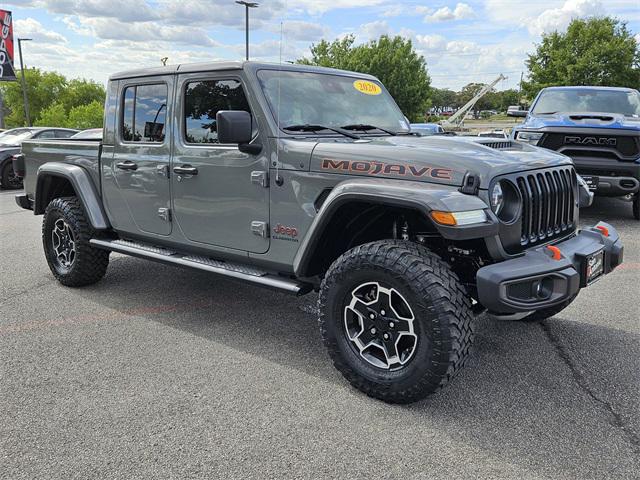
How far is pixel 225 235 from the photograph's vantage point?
13.0 ft

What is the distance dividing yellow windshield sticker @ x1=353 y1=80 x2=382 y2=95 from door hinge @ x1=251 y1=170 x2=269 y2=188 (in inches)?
46.0

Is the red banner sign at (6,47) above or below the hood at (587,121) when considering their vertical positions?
above

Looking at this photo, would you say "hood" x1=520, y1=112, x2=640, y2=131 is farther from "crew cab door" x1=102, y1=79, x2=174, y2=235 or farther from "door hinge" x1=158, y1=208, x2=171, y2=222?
"door hinge" x1=158, y1=208, x2=171, y2=222

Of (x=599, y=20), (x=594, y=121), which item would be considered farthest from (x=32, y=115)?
(x=594, y=121)

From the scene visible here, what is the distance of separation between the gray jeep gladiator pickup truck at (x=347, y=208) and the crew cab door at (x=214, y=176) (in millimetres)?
12

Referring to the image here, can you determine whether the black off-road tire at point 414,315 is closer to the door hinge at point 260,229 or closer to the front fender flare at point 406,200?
the front fender flare at point 406,200

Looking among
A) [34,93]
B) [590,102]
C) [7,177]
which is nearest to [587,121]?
[590,102]

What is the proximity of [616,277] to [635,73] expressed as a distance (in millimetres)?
29081

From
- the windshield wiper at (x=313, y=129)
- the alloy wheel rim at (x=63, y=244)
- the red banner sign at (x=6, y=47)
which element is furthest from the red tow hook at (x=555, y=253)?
the red banner sign at (x=6, y=47)

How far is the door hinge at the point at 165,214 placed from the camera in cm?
432

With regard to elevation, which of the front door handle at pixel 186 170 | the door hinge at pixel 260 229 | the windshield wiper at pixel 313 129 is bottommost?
the door hinge at pixel 260 229

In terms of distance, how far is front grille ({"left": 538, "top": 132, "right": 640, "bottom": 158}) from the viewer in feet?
26.0

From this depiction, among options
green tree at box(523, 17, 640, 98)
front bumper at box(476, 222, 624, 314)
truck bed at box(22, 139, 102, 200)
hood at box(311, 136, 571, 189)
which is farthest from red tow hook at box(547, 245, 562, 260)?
green tree at box(523, 17, 640, 98)

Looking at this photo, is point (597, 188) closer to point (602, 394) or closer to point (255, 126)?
point (602, 394)
